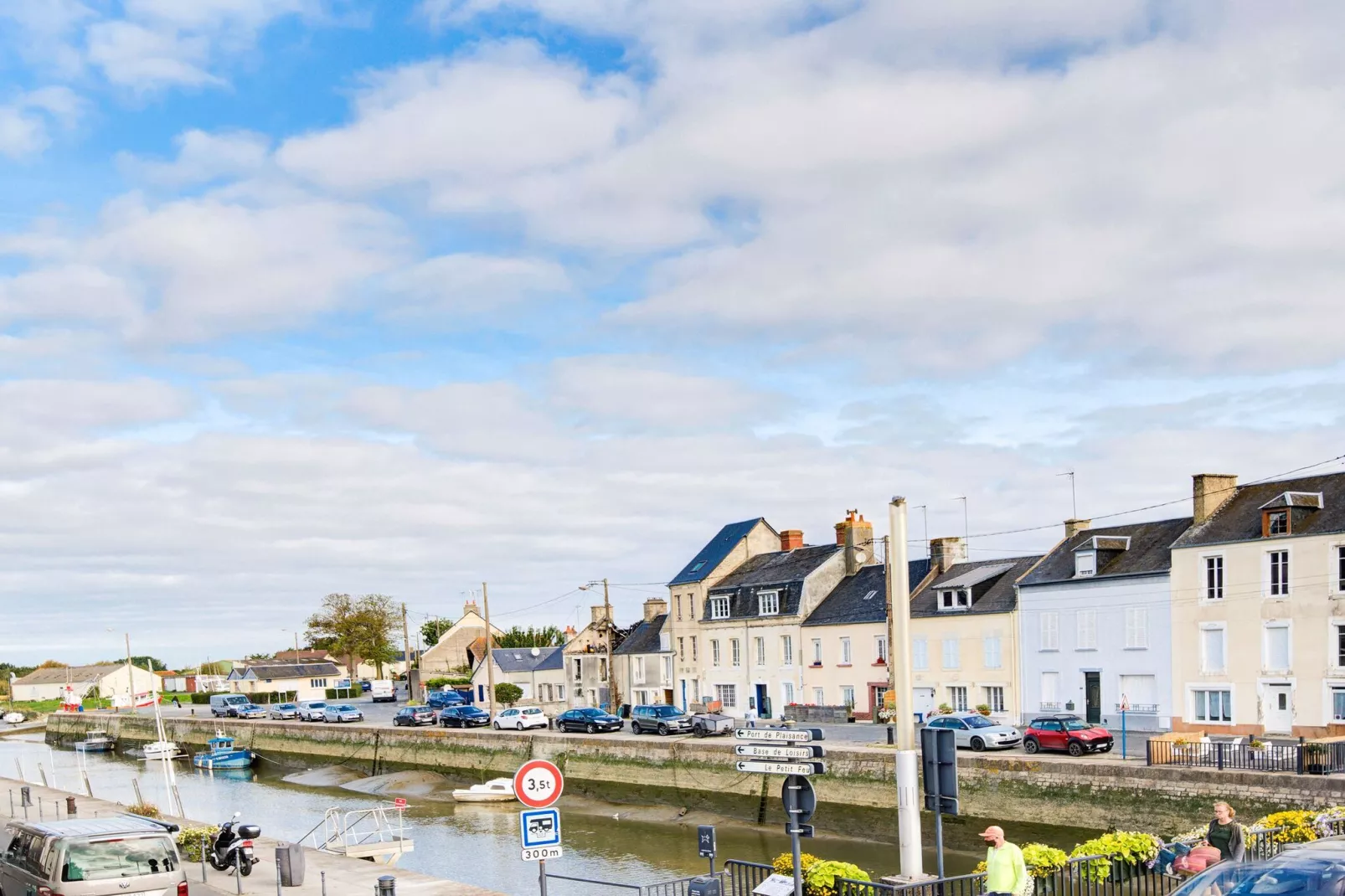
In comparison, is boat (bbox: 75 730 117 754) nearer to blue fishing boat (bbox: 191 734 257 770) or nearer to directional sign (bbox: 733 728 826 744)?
blue fishing boat (bbox: 191 734 257 770)

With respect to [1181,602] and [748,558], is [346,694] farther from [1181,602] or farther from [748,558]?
[1181,602]

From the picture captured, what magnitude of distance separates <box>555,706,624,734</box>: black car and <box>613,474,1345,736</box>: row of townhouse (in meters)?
11.8

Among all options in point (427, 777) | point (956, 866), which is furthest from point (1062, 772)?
point (427, 777)

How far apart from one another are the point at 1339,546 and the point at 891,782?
18.1 m

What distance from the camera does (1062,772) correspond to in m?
35.7

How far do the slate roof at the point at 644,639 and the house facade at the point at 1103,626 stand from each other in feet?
99.7

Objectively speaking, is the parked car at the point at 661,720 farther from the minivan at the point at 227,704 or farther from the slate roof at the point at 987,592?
the minivan at the point at 227,704

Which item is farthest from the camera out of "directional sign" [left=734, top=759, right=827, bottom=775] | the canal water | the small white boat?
the small white boat

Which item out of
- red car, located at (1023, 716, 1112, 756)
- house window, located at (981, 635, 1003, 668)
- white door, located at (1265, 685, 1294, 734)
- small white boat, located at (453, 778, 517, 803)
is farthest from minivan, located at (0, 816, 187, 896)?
house window, located at (981, 635, 1003, 668)

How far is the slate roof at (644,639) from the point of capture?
79.5 m

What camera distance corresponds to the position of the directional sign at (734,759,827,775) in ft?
46.6

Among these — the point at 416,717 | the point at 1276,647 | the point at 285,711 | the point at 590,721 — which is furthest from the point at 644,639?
the point at 1276,647

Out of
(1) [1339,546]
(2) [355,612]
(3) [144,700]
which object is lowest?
(3) [144,700]

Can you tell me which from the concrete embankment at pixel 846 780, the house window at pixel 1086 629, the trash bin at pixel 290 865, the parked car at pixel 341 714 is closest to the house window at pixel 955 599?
the house window at pixel 1086 629
